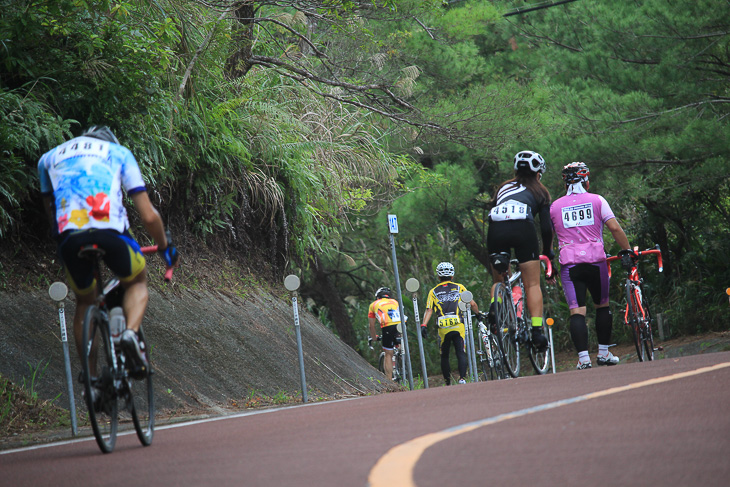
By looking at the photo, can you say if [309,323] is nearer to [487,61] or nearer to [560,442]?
[560,442]

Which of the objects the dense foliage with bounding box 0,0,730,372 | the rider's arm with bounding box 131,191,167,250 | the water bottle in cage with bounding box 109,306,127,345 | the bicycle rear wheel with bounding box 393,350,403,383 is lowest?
the bicycle rear wheel with bounding box 393,350,403,383

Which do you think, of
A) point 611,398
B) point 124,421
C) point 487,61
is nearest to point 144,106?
point 124,421

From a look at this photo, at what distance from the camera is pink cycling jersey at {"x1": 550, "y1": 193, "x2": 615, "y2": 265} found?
9.96 meters

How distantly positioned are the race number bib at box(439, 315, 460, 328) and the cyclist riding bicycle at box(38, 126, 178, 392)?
34.0ft

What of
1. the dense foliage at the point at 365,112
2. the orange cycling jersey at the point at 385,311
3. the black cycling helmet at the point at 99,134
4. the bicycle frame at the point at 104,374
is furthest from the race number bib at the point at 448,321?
the black cycling helmet at the point at 99,134

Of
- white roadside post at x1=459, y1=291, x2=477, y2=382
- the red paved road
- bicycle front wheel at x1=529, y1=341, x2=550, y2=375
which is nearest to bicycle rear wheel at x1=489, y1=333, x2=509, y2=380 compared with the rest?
white roadside post at x1=459, y1=291, x2=477, y2=382

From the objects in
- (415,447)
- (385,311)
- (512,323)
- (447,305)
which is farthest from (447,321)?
(415,447)

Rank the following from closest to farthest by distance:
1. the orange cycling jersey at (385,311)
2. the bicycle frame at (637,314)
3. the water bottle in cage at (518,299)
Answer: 1. the water bottle in cage at (518,299)
2. the bicycle frame at (637,314)
3. the orange cycling jersey at (385,311)

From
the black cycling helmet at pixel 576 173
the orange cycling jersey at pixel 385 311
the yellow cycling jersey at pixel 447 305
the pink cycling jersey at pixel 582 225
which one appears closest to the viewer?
the pink cycling jersey at pixel 582 225

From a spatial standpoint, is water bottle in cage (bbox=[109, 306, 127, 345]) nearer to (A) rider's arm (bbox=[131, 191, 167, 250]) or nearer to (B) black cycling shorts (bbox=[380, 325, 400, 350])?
(A) rider's arm (bbox=[131, 191, 167, 250])

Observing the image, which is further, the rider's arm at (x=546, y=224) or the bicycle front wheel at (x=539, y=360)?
the bicycle front wheel at (x=539, y=360)

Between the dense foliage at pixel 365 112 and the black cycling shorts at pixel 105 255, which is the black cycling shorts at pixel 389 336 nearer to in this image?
the dense foliage at pixel 365 112

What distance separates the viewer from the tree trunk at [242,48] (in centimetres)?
1348

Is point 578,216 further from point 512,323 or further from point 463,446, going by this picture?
point 463,446
